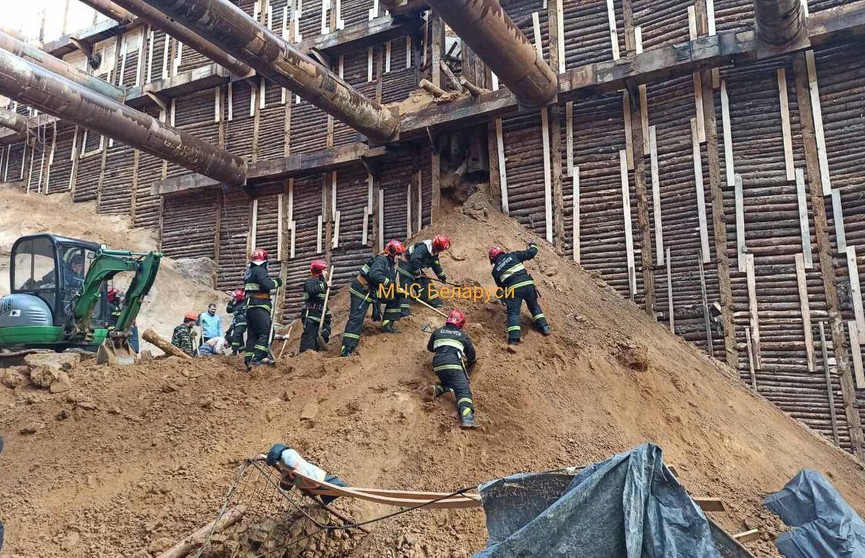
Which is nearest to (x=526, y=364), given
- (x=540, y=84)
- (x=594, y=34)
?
(x=540, y=84)

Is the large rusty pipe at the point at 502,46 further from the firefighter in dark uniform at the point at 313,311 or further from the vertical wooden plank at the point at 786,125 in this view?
the firefighter in dark uniform at the point at 313,311

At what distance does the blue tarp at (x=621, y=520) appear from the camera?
116 inches

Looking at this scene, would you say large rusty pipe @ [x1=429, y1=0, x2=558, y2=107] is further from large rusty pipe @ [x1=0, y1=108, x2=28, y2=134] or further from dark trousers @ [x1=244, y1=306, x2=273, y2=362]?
large rusty pipe @ [x1=0, y1=108, x2=28, y2=134]

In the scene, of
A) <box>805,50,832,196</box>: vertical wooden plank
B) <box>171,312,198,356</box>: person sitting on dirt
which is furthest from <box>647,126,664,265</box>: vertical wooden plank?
<box>171,312,198,356</box>: person sitting on dirt

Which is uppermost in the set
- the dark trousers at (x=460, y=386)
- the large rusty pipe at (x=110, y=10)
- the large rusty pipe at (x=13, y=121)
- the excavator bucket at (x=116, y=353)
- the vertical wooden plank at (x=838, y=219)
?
the large rusty pipe at (x=110, y=10)

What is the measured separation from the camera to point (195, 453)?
6.00 metres

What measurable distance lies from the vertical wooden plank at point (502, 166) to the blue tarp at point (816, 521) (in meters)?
7.49

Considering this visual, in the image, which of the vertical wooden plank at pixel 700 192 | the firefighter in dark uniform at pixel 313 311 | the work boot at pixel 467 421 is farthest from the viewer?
the vertical wooden plank at pixel 700 192

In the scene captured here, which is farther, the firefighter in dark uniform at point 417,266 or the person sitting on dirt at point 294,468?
the firefighter in dark uniform at point 417,266

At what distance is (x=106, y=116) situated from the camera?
10.2 meters

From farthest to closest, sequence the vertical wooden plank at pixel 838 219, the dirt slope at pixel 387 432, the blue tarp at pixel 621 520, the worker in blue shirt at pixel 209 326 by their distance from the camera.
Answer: the worker in blue shirt at pixel 209 326, the vertical wooden plank at pixel 838 219, the dirt slope at pixel 387 432, the blue tarp at pixel 621 520

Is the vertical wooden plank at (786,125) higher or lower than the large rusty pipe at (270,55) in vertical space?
lower

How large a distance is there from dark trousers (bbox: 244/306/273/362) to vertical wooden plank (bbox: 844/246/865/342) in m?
8.59

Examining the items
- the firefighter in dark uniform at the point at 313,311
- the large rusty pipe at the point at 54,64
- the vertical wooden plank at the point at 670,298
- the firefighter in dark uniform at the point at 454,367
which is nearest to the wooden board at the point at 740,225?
the vertical wooden plank at the point at 670,298
